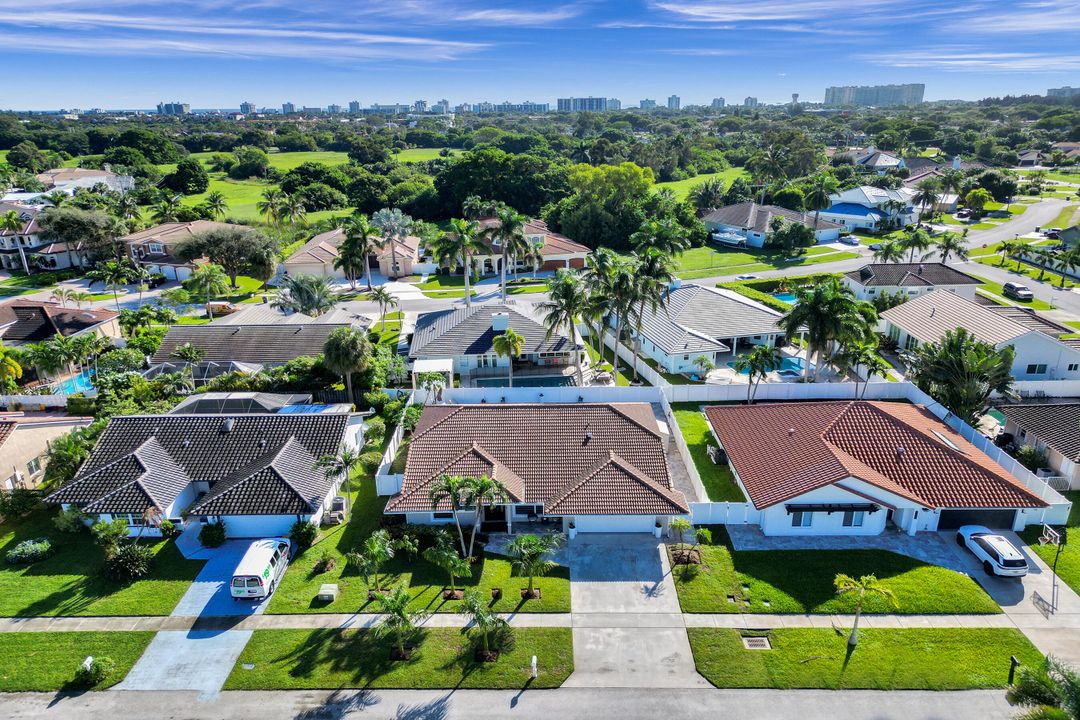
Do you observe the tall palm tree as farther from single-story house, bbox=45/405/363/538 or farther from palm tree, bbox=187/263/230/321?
single-story house, bbox=45/405/363/538

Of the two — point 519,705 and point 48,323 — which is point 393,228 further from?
point 519,705

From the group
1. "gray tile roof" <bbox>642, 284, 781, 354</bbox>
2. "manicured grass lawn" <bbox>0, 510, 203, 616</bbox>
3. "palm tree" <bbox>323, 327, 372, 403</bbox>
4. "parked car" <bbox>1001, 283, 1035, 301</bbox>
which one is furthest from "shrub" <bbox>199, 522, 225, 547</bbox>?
"parked car" <bbox>1001, 283, 1035, 301</bbox>

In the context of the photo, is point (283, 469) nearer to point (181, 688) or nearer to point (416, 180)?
point (181, 688)

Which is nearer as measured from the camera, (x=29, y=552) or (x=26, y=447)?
(x=29, y=552)

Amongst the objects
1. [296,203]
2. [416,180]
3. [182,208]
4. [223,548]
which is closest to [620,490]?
[223,548]

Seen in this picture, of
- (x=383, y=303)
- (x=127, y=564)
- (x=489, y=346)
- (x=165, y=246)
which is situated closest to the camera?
(x=127, y=564)

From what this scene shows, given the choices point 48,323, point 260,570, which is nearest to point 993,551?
point 260,570

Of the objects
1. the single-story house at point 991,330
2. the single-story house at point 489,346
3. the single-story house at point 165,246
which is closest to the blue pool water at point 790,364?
the single-story house at point 991,330

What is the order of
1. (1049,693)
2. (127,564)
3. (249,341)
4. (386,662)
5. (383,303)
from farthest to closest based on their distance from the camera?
(383,303), (249,341), (127,564), (386,662), (1049,693)

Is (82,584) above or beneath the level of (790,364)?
beneath
